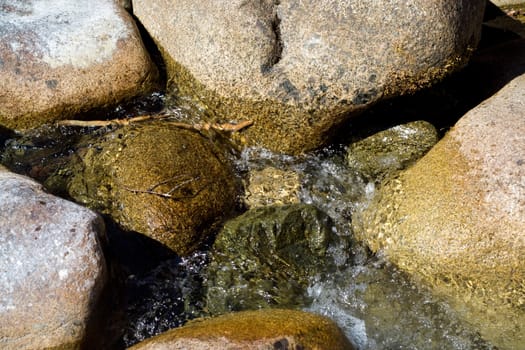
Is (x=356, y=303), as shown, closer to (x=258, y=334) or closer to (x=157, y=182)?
(x=258, y=334)

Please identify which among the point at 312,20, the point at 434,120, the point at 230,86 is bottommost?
the point at 434,120

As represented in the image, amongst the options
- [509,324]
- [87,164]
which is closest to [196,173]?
[87,164]

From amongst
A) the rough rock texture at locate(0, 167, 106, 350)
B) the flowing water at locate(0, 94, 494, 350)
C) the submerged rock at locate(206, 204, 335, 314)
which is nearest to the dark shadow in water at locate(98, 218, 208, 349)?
the flowing water at locate(0, 94, 494, 350)

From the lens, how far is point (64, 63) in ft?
13.4

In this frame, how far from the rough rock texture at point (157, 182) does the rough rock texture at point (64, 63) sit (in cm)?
33

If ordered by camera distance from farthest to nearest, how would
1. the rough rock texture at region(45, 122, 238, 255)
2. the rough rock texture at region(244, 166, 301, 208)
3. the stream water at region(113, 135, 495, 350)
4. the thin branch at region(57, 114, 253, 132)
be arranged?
the thin branch at region(57, 114, 253, 132), the rough rock texture at region(244, 166, 301, 208), the rough rock texture at region(45, 122, 238, 255), the stream water at region(113, 135, 495, 350)

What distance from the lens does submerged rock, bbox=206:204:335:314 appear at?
3.59m

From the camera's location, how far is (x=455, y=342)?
332 cm

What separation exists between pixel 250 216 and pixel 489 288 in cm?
135

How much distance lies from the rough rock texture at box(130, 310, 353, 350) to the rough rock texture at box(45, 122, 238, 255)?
2.78 ft

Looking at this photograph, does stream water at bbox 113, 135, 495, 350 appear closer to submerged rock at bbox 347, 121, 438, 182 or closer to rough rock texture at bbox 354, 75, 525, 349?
rough rock texture at bbox 354, 75, 525, 349

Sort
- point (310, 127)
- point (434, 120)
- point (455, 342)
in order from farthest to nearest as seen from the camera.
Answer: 1. point (434, 120)
2. point (310, 127)
3. point (455, 342)

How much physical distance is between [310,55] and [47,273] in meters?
1.91

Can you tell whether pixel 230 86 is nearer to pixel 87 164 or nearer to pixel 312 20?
pixel 312 20
